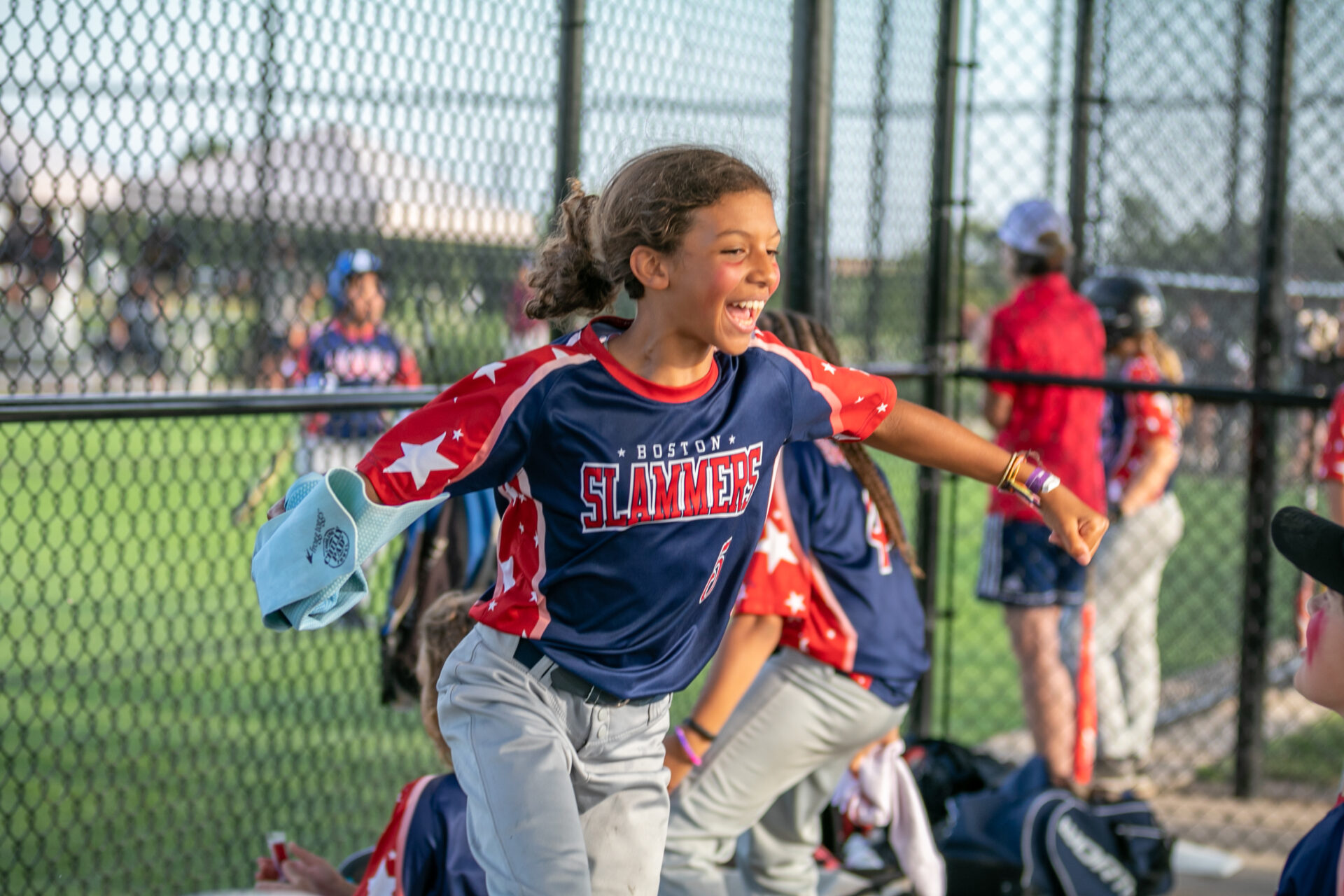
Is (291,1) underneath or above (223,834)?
above

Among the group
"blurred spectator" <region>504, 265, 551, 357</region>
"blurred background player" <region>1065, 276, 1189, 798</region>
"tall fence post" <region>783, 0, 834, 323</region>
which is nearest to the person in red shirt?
"blurred background player" <region>1065, 276, 1189, 798</region>

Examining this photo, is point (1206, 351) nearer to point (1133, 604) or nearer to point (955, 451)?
point (1133, 604)

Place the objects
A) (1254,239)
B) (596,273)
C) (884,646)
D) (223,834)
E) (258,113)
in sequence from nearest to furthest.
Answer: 1. (596,273)
2. (884,646)
3. (258,113)
4. (223,834)
5. (1254,239)

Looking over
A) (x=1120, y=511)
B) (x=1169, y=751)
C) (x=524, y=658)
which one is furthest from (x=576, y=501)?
(x=1169, y=751)

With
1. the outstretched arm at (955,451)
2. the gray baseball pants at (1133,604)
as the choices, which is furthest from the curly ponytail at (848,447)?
the gray baseball pants at (1133,604)

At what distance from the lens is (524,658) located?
2.28 meters

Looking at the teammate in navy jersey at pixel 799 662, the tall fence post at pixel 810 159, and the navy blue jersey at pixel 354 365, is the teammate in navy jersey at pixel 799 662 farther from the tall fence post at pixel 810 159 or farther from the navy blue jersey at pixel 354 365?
the navy blue jersey at pixel 354 365

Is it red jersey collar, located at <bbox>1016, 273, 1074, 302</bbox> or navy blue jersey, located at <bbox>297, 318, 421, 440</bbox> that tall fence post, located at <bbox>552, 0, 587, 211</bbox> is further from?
red jersey collar, located at <bbox>1016, 273, 1074, 302</bbox>

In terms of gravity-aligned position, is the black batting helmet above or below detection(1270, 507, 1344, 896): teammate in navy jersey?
above

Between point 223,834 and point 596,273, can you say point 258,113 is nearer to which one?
point 596,273

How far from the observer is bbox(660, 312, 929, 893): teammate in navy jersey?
301cm

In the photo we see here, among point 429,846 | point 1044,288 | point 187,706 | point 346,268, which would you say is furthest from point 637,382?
point 187,706

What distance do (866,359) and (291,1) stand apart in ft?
9.99

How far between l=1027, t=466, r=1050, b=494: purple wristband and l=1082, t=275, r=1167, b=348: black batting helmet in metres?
3.05
